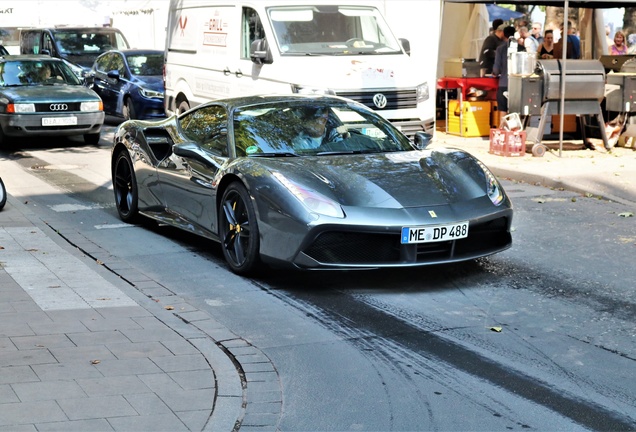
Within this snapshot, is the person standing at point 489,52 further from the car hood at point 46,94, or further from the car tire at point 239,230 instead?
the car tire at point 239,230

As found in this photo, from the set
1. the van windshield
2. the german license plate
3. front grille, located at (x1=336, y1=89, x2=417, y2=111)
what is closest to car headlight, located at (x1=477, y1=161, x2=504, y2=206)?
front grille, located at (x1=336, y1=89, x2=417, y2=111)

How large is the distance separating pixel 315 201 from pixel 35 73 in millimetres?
12745

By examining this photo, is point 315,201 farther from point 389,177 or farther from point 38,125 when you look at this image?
point 38,125

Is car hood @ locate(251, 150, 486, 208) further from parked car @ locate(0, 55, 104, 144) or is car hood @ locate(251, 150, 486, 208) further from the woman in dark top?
the woman in dark top

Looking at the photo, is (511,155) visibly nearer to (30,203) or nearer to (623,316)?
(30,203)

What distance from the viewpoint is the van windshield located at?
15195 mm

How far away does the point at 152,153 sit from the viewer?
32.0 ft

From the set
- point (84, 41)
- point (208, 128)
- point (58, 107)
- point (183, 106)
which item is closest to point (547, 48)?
point (183, 106)

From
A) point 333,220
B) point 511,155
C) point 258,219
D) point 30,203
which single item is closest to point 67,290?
point 258,219

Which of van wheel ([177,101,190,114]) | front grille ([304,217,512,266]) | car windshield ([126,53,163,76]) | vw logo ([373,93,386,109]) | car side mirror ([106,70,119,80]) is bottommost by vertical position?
front grille ([304,217,512,266])

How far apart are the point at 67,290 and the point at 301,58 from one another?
26.7 feet

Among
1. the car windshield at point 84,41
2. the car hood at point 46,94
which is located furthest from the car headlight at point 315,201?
the car windshield at point 84,41

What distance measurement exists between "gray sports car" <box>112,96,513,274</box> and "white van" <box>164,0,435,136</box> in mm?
5273

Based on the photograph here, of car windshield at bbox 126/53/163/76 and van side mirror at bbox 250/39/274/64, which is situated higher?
van side mirror at bbox 250/39/274/64
